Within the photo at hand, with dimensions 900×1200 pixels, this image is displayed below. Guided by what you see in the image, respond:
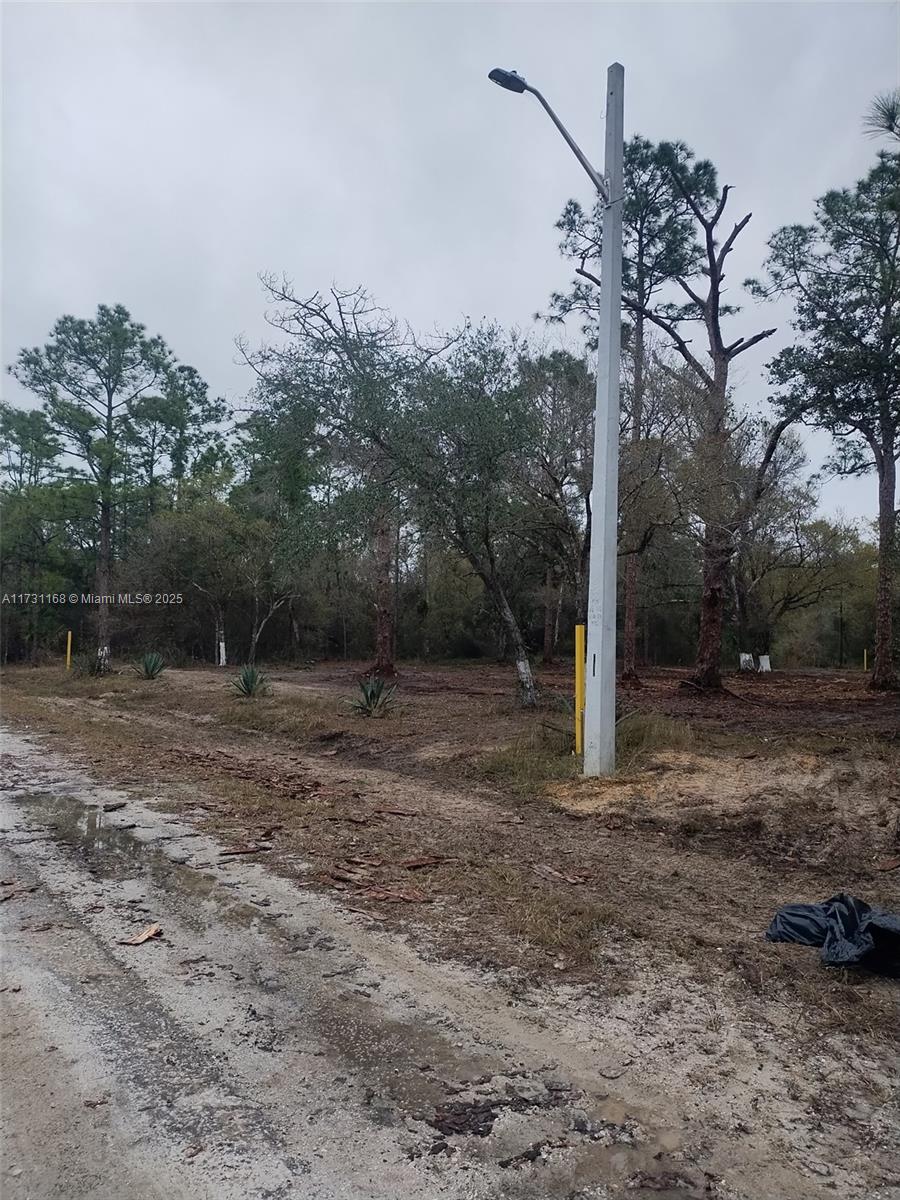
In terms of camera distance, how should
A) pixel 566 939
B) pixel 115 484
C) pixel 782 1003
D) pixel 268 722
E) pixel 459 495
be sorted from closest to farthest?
pixel 782 1003, pixel 566 939, pixel 459 495, pixel 268 722, pixel 115 484

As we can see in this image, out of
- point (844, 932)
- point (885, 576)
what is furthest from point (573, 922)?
point (885, 576)

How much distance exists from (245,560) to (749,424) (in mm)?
17203

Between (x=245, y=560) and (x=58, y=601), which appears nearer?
(x=245, y=560)

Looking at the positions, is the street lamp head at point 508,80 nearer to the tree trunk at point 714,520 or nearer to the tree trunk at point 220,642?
the tree trunk at point 714,520

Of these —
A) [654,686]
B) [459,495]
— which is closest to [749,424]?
[654,686]

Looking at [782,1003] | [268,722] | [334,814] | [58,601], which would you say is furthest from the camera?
[58,601]

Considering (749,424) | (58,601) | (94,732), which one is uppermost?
(749,424)

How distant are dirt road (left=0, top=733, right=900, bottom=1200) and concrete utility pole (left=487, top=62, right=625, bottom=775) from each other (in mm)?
4249

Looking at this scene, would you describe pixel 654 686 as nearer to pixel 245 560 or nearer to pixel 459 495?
pixel 459 495

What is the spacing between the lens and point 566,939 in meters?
3.93

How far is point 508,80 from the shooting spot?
7824 mm

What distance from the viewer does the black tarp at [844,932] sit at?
3.63 m

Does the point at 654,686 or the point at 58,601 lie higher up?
the point at 58,601

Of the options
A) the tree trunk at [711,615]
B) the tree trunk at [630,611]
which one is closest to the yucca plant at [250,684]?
the tree trunk at [630,611]
